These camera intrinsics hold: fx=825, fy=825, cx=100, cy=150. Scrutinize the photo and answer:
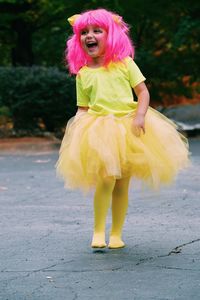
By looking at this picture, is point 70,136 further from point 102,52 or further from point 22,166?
point 22,166

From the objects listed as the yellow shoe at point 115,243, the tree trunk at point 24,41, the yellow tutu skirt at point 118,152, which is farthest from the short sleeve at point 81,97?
the tree trunk at point 24,41

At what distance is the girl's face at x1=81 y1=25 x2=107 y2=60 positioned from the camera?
5836mm

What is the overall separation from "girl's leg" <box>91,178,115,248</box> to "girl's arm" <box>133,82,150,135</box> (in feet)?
1.32

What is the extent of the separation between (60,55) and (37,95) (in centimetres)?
595

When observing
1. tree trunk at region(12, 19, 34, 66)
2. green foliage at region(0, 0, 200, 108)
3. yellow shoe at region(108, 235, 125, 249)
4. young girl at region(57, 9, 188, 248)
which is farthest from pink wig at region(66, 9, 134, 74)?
tree trunk at region(12, 19, 34, 66)

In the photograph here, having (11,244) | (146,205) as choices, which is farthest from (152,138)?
(146,205)

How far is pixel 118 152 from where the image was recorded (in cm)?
554

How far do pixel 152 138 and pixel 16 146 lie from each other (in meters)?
11.4

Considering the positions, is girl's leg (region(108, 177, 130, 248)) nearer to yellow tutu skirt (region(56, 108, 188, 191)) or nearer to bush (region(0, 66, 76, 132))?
yellow tutu skirt (region(56, 108, 188, 191))

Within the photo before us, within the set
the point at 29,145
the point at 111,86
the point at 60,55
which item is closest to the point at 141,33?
the point at 60,55

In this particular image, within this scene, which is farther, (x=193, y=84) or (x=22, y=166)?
(x=193, y=84)

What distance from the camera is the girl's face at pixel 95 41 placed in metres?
5.84

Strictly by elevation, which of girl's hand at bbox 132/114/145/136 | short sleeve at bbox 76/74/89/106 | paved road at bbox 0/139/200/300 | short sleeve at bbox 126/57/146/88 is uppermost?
short sleeve at bbox 126/57/146/88

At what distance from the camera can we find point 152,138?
5.73 metres
